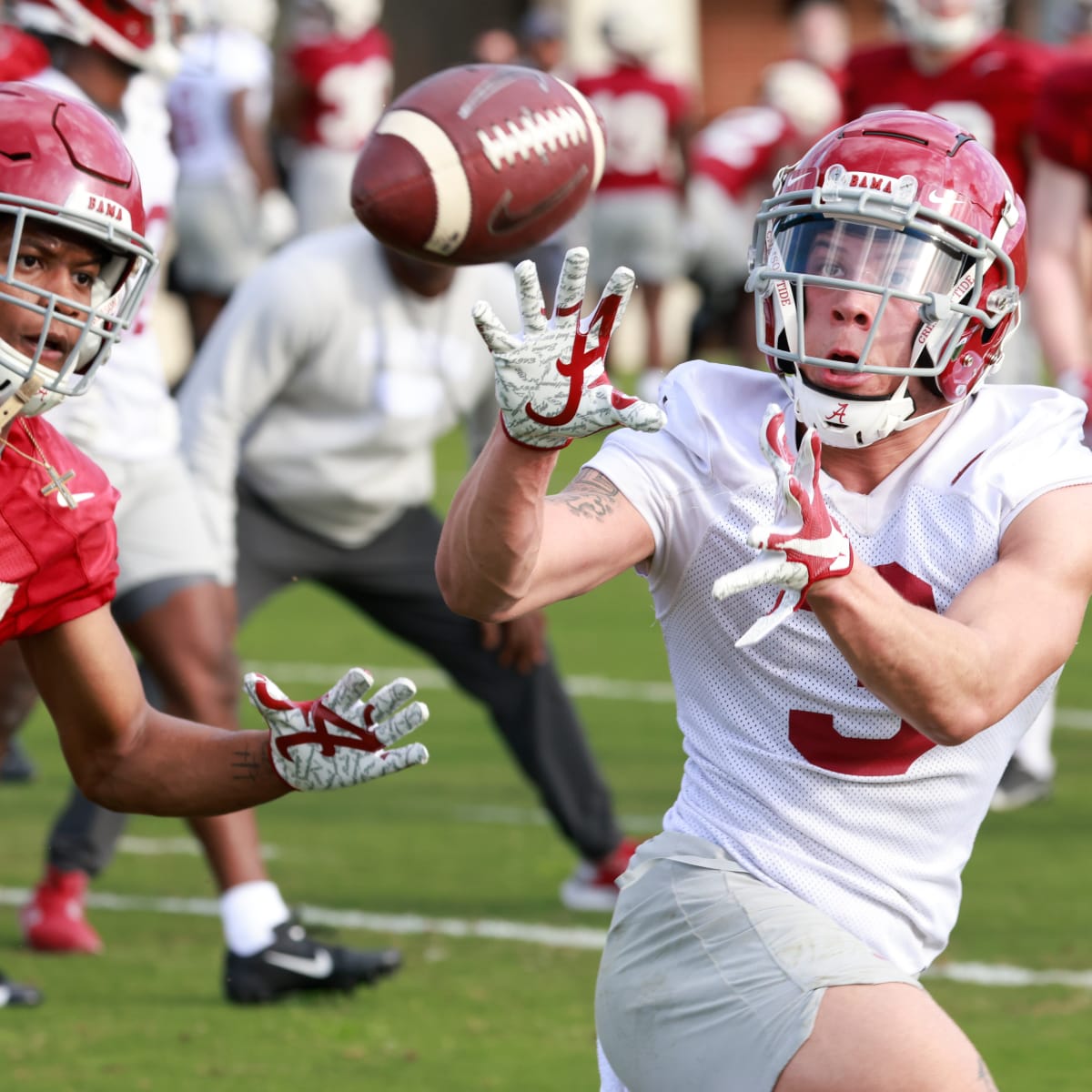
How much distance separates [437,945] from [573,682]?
9.74 feet

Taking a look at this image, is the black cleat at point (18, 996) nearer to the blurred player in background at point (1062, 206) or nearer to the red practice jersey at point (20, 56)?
the blurred player in background at point (1062, 206)

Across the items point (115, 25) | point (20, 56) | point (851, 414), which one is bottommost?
point (20, 56)

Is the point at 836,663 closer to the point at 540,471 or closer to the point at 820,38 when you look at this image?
the point at 540,471

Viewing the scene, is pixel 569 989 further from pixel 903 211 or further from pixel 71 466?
pixel 903 211

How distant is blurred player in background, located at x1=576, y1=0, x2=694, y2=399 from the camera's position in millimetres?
14719

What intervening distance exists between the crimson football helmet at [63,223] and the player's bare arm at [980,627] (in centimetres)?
104

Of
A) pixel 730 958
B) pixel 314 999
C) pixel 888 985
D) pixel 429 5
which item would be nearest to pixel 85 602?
pixel 730 958

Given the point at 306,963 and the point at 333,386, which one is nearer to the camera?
the point at 306,963

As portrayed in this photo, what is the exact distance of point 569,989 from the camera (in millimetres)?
4637

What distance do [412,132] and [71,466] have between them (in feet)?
3.63

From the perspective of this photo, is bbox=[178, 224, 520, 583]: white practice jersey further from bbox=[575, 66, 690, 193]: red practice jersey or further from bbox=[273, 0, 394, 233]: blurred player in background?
bbox=[575, 66, 690, 193]: red practice jersey

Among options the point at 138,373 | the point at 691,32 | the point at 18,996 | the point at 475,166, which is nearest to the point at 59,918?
the point at 18,996

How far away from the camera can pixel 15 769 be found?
6.61 meters

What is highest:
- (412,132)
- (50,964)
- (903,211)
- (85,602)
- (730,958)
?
(903,211)
